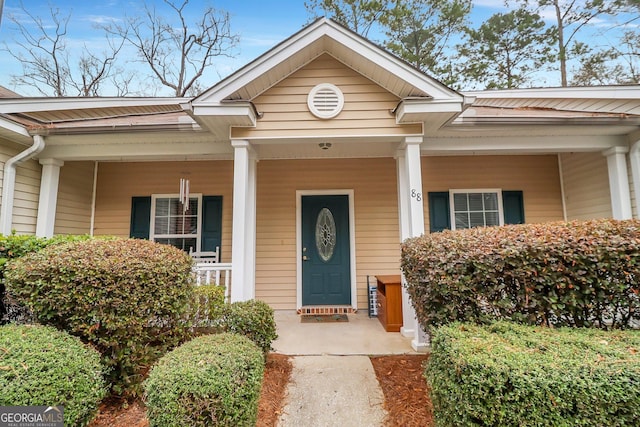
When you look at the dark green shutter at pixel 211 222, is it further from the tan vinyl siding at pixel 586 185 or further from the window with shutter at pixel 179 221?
the tan vinyl siding at pixel 586 185

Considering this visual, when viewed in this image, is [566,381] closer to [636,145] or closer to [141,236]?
[636,145]

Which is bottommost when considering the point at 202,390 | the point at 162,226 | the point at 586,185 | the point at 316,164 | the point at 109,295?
the point at 202,390

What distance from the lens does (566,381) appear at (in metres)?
1.50

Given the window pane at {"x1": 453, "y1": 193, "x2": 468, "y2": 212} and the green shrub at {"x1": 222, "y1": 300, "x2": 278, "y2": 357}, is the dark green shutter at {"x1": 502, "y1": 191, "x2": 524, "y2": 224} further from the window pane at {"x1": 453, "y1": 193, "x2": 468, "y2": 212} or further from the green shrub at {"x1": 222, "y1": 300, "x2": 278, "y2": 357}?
the green shrub at {"x1": 222, "y1": 300, "x2": 278, "y2": 357}

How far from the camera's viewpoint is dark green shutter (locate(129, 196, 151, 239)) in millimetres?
5449

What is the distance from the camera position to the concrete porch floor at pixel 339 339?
3512 mm

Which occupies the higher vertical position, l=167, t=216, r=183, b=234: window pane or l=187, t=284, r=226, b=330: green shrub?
l=167, t=216, r=183, b=234: window pane

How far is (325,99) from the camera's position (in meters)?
3.84

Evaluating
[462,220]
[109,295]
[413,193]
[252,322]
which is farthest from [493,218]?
[109,295]

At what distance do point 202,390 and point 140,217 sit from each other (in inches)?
182

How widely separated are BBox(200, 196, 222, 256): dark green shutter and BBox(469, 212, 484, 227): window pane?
453cm

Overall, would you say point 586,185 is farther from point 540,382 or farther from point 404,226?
point 540,382

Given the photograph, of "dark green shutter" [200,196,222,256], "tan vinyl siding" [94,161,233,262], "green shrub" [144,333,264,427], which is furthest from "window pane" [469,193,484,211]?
"green shrub" [144,333,264,427]

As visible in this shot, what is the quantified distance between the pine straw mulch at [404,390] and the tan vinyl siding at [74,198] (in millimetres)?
5301
